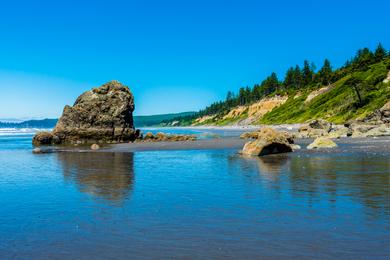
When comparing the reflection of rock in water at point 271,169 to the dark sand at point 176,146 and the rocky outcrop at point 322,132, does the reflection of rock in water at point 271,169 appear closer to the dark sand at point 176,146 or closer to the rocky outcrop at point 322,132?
the dark sand at point 176,146

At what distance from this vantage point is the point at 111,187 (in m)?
18.1

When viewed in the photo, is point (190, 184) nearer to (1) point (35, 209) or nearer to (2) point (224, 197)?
(2) point (224, 197)

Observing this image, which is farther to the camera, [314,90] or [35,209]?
[314,90]

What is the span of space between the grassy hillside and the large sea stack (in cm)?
5662

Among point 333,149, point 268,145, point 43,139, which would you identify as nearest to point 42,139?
point 43,139

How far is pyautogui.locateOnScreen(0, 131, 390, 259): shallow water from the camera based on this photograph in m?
9.04

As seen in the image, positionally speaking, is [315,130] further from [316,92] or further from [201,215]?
[316,92]

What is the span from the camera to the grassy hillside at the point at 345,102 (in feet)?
338

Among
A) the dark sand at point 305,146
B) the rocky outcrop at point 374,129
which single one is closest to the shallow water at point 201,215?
the dark sand at point 305,146

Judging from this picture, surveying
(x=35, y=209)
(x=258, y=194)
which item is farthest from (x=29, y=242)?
(x=258, y=194)

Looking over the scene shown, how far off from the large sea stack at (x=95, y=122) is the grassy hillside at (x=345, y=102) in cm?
5662

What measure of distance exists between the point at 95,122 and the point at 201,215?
183ft

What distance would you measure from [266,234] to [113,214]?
5009 mm

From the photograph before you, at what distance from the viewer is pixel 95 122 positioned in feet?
214
